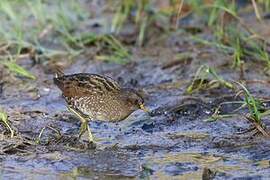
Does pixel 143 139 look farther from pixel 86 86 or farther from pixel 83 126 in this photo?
pixel 86 86

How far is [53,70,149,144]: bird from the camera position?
23.2ft

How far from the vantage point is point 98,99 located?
713 cm

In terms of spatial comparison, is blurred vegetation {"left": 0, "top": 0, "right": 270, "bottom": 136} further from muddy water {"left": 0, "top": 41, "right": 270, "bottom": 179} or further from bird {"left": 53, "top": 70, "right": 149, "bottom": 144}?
bird {"left": 53, "top": 70, "right": 149, "bottom": 144}

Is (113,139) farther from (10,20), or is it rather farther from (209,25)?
(10,20)

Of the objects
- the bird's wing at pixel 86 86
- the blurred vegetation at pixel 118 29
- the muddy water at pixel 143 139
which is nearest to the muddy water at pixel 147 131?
the muddy water at pixel 143 139

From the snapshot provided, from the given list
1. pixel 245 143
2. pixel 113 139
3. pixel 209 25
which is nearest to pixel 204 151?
pixel 245 143

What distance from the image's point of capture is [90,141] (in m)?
6.71

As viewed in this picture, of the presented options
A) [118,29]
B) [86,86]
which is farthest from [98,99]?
[118,29]

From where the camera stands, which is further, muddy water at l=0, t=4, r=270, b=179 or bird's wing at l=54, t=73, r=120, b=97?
bird's wing at l=54, t=73, r=120, b=97

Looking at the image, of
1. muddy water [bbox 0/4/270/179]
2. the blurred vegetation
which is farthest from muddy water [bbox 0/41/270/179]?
the blurred vegetation

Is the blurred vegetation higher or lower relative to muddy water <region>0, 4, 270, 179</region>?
higher

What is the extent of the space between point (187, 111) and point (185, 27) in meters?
2.62

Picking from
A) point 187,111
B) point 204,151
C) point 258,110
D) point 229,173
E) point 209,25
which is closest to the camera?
point 229,173

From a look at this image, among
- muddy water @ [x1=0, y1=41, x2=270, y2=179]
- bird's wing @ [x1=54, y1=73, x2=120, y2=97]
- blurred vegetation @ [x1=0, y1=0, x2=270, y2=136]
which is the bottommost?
muddy water @ [x1=0, y1=41, x2=270, y2=179]
